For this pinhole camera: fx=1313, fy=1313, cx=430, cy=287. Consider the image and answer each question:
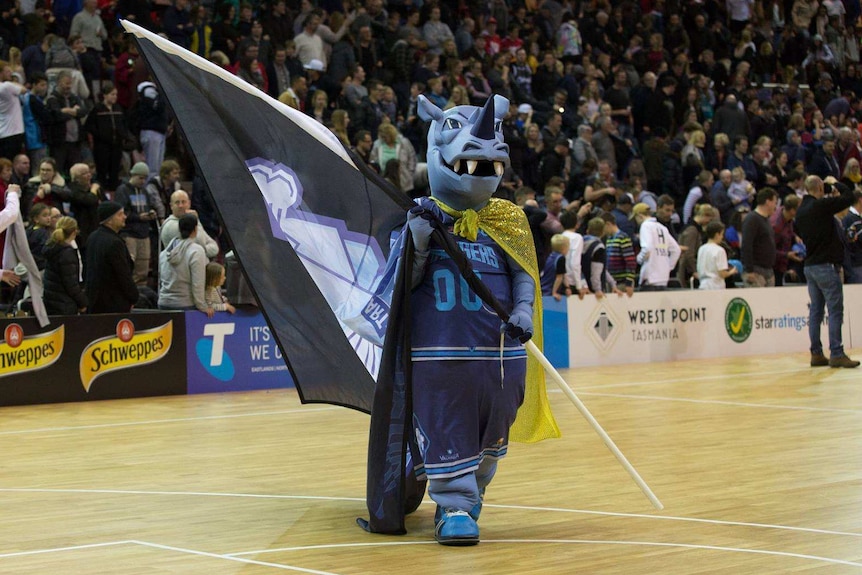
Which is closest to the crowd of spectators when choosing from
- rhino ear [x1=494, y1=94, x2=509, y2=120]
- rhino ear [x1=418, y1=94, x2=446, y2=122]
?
rhino ear [x1=418, y1=94, x2=446, y2=122]

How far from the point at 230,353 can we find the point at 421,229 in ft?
28.1

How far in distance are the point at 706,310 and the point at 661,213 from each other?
192 centimetres

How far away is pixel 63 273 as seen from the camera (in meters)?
13.9

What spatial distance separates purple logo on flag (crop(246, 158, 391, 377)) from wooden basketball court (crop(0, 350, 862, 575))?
1.22 meters

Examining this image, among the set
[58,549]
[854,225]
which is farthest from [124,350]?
[854,225]

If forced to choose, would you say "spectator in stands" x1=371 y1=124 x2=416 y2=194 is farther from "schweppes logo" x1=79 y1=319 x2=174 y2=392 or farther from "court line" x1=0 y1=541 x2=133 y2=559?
"court line" x1=0 y1=541 x2=133 y2=559

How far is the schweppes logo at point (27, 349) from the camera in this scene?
1342 centimetres

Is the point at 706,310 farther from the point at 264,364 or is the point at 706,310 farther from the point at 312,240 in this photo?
the point at 312,240

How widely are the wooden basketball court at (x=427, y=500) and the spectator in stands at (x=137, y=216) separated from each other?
2.93 metres

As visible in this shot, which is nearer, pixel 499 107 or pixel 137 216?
pixel 499 107

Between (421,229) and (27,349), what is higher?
(421,229)

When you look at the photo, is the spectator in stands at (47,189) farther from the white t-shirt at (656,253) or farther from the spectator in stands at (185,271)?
the white t-shirt at (656,253)

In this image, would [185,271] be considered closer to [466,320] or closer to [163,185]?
[163,185]

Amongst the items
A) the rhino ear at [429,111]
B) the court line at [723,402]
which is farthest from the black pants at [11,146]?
the rhino ear at [429,111]
